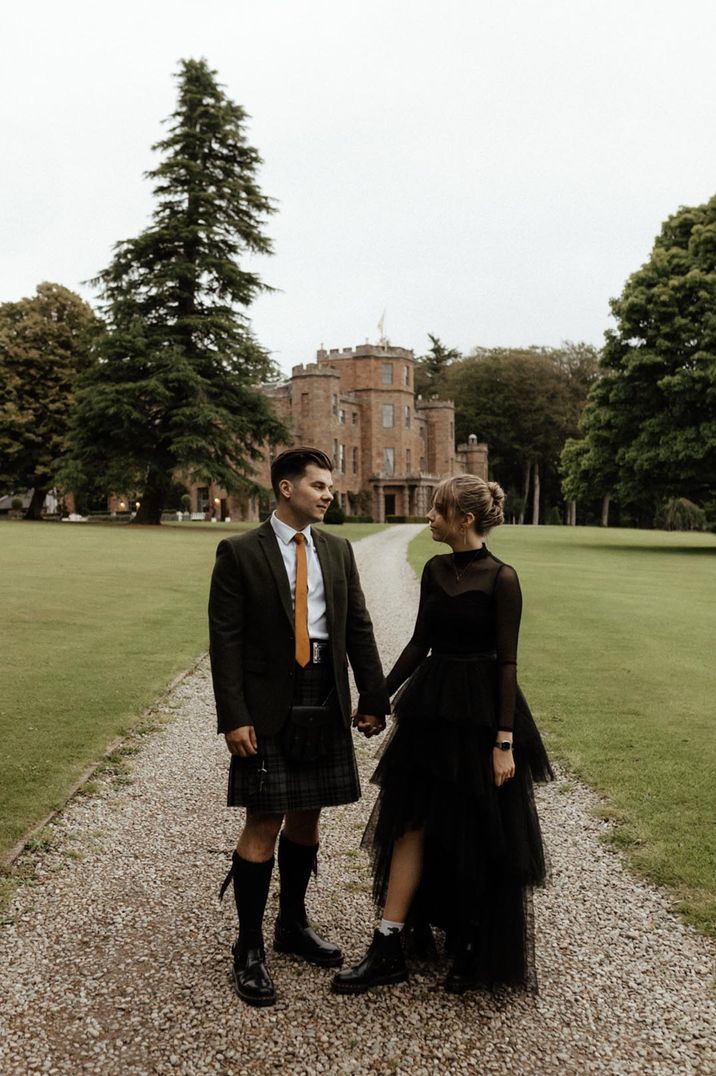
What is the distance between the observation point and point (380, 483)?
6044 cm

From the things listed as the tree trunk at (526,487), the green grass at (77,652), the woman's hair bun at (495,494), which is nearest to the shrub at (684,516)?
the tree trunk at (526,487)

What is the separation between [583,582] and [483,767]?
1652cm

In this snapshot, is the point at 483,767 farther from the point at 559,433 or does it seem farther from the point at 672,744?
the point at 559,433

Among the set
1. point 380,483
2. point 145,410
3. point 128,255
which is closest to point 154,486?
point 145,410

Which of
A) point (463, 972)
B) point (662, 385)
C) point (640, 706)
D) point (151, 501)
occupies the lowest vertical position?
point (640, 706)

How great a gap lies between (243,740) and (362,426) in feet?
194

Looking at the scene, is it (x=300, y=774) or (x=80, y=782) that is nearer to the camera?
(x=300, y=774)

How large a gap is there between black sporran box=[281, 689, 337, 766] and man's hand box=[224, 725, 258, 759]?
0.13 meters

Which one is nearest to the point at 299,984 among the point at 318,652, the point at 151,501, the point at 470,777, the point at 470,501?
the point at 470,777

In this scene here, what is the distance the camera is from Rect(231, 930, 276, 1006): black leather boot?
301cm

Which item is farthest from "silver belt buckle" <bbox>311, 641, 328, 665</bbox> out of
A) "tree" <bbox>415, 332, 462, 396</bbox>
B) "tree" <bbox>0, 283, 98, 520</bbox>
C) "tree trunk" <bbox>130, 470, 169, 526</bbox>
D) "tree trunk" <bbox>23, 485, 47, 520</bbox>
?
"tree" <bbox>415, 332, 462, 396</bbox>

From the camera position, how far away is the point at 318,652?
3273 mm

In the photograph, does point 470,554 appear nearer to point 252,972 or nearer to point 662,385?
point 252,972

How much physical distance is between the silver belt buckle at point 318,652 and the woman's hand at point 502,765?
0.76 meters
